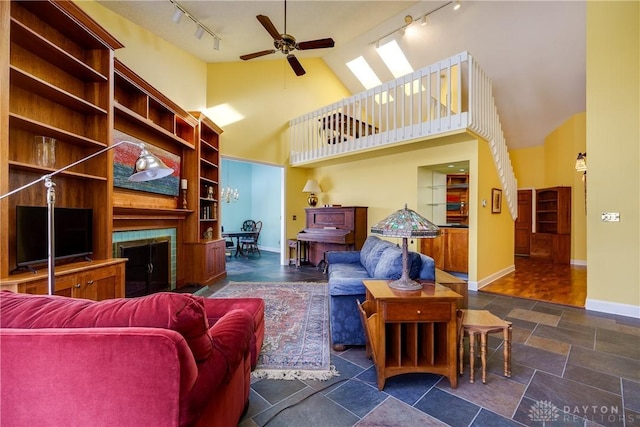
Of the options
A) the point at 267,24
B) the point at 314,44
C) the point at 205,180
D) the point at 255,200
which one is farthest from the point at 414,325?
the point at 255,200

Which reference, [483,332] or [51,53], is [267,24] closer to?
[51,53]

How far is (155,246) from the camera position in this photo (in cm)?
379

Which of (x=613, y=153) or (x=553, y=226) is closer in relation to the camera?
(x=613, y=153)

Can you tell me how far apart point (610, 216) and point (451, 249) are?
2.13 m

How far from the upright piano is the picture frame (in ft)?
7.21

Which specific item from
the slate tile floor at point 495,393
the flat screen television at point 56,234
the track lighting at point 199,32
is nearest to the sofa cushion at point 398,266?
the slate tile floor at point 495,393

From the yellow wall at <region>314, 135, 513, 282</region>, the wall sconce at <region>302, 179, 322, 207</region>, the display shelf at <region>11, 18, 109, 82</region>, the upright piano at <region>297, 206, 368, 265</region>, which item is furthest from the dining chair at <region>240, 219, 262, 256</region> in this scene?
the display shelf at <region>11, 18, 109, 82</region>

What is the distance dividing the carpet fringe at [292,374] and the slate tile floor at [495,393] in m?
0.04

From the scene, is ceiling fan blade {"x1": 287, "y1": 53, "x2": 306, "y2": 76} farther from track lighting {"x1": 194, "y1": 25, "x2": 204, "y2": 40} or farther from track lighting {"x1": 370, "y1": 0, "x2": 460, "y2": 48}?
track lighting {"x1": 370, "y1": 0, "x2": 460, "y2": 48}

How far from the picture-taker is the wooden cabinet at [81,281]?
71.0 inches

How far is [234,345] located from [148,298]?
1.52 feet

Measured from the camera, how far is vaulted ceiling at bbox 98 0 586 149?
390 centimetres

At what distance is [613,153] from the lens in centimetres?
326

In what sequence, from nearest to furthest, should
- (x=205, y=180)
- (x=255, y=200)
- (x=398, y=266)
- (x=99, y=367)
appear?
1. (x=99, y=367)
2. (x=398, y=266)
3. (x=205, y=180)
4. (x=255, y=200)
